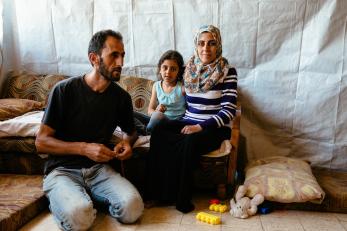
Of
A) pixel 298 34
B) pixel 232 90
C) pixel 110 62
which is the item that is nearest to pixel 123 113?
pixel 110 62

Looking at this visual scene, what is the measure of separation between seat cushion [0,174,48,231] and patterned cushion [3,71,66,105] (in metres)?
0.85

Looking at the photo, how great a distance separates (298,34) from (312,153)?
94 centimetres

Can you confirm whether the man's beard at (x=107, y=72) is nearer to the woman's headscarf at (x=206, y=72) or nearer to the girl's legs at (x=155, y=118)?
the girl's legs at (x=155, y=118)

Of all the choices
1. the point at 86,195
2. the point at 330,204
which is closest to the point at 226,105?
the point at 330,204

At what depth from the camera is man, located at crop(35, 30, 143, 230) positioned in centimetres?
188

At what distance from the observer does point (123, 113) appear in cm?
211

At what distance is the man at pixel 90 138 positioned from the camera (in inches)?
73.9

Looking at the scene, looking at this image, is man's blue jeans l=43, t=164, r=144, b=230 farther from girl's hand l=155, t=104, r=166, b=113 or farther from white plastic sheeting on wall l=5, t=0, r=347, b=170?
white plastic sheeting on wall l=5, t=0, r=347, b=170


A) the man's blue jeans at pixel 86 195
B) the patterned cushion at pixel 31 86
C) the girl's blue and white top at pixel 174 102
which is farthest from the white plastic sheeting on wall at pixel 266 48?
the man's blue jeans at pixel 86 195

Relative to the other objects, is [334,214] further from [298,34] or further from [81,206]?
[81,206]

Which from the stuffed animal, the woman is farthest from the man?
the stuffed animal

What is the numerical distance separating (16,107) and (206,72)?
59.1 inches

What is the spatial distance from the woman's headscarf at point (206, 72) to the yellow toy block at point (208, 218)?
2.76 feet

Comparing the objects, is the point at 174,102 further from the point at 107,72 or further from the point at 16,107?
the point at 16,107
